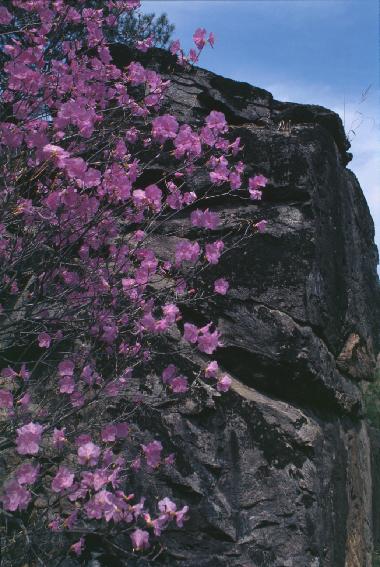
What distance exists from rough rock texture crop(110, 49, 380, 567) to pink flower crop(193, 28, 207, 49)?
3.02 ft

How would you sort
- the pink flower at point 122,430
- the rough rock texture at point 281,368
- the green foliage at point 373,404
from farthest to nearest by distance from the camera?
the green foliage at point 373,404
the rough rock texture at point 281,368
the pink flower at point 122,430

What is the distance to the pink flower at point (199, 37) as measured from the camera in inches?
169

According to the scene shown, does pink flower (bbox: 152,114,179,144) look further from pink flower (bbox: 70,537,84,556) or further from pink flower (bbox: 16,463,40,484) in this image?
pink flower (bbox: 70,537,84,556)

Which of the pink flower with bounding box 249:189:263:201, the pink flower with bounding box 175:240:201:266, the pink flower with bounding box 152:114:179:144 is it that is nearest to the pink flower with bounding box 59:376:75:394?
the pink flower with bounding box 175:240:201:266

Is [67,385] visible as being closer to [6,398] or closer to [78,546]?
[6,398]

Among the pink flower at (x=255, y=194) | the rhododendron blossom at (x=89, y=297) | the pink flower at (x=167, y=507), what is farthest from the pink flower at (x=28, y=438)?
the pink flower at (x=255, y=194)

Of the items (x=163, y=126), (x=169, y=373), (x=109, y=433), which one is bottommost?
(x=109, y=433)

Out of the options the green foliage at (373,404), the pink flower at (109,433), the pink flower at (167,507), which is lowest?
the pink flower at (167,507)

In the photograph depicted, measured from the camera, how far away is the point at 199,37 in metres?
4.34

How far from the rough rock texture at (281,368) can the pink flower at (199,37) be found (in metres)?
0.92

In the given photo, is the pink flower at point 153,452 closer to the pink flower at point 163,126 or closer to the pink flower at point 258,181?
the pink flower at point 163,126

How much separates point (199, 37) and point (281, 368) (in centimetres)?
239

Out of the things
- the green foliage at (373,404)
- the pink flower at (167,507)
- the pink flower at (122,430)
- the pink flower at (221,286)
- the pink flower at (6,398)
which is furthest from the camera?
the green foliage at (373,404)

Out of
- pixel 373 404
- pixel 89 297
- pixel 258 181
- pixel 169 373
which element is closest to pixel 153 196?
pixel 89 297
